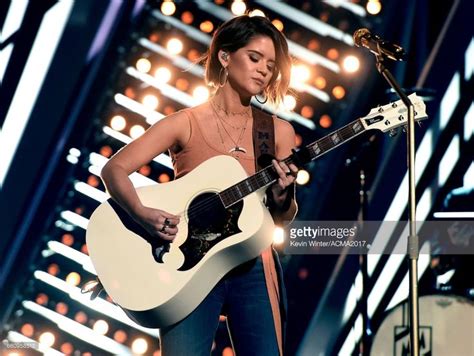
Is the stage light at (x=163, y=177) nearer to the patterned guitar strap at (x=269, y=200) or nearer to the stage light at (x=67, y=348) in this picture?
the stage light at (x=67, y=348)

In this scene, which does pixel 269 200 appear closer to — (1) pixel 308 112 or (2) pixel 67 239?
(1) pixel 308 112

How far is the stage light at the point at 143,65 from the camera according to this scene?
4.22 m

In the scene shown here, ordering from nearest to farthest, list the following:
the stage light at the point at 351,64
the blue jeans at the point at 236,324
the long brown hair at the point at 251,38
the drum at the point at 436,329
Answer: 1. the blue jeans at the point at 236,324
2. the long brown hair at the point at 251,38
3. the drum at the point at 436,329
4. the stage light at the point at 351,64

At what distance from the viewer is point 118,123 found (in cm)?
422

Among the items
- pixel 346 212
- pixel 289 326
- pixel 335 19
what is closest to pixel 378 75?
pixel 335 19

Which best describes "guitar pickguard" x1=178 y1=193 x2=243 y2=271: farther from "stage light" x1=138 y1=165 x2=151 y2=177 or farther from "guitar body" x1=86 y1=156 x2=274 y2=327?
"stage light" x1=138 y1=165 x2=151 y2=177

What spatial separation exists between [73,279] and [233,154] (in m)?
1.85

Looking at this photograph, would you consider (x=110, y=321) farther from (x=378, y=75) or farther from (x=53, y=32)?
(x=378, y=75)

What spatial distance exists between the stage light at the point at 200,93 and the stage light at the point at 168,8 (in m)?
0.41

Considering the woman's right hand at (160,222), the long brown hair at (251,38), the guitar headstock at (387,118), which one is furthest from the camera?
the guitar headstock at (387,118)

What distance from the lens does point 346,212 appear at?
418 centimetres

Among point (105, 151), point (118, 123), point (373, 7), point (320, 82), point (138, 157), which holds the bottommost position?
point (138, 157)

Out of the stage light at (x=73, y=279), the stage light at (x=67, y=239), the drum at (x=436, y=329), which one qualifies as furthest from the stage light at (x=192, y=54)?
the drum at (x=436, y=329)

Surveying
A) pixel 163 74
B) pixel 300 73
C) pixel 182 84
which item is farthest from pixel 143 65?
pixel 300 73
